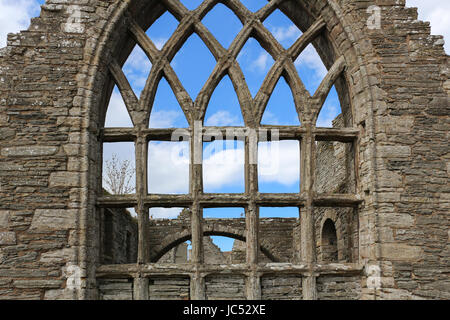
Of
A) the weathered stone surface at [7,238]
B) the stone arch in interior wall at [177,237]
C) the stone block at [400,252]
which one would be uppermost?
the stone arch in interior wall at [177,237]

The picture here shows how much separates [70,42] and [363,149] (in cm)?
342

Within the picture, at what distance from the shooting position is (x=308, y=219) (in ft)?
18.5

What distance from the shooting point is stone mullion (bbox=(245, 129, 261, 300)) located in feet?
17.7

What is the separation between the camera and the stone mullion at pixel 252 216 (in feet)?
17.7

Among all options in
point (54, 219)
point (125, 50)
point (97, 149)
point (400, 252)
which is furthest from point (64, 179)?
point (400, 252)

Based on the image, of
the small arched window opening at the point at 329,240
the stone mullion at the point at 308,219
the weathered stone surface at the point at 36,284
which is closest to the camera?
the weathered stone surface at the point at 36,284

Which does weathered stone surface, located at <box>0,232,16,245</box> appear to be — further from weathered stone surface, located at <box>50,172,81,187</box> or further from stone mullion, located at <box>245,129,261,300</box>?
stone mullion, located at <box>245,129,261,300</box>

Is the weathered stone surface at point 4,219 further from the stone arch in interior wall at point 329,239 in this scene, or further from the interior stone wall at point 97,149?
the stone arch in interior wall at point 329,239

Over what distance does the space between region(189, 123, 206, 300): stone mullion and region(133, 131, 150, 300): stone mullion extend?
0.49 meters

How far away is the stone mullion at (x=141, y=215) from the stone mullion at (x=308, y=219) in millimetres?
1674

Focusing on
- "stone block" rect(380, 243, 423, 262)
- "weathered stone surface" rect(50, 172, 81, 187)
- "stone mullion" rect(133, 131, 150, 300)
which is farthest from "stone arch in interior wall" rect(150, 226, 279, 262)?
"weathered stone surface" rect(50, 172, 81, 187)

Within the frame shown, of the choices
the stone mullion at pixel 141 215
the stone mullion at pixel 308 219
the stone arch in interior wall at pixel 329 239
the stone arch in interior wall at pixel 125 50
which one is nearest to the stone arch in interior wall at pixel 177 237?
the stone arch in interior wall at pixel 329 239

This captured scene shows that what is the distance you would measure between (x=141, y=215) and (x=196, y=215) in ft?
1.92

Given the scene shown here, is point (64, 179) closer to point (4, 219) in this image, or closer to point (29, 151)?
point (29, 151)
